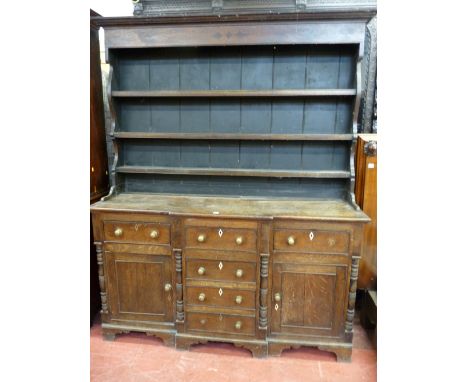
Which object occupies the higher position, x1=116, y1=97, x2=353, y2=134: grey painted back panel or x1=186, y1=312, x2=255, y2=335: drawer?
x1=116, y1=97, x2=353, y2=134: grey painted back panel

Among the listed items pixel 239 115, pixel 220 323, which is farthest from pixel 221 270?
pixel 239 115

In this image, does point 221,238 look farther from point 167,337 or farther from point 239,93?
point 239,93

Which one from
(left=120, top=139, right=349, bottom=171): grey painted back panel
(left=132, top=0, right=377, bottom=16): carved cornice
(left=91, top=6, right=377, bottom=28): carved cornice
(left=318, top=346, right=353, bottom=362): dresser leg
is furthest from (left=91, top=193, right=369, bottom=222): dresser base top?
(left=132, top=0, right=377, bottom=16): carved cornice

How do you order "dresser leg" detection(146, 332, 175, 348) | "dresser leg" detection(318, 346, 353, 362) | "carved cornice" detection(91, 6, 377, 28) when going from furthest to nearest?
"dresser leg" detection(146, 332, 175, 348), "dresser leg" detection(318, 346, 353, 362), "carved cornice" detection(91, 6, 377, 28)

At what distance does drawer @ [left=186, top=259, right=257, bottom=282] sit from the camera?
1919 millimetres

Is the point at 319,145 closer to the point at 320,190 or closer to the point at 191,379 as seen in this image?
the point at 320,190

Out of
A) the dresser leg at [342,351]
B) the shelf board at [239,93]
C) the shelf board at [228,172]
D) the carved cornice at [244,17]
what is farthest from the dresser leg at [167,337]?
the carved cornice at [244,17]

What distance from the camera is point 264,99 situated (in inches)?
86.7

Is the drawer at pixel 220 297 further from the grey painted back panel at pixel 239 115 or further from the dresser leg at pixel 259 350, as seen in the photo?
the grey painted back panel at pixel 239 115

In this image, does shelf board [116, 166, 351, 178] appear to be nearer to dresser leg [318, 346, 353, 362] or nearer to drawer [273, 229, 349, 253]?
drawer [273, 229, 349, 253]

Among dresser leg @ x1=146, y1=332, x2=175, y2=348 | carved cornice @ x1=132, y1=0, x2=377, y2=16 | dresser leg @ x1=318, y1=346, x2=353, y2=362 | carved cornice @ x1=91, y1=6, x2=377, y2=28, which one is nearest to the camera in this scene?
carved cornice @ x1=91, y1=6, x2=377, y2=28

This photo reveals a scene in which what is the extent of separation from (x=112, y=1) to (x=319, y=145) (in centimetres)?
195

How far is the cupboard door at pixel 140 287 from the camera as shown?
201cm

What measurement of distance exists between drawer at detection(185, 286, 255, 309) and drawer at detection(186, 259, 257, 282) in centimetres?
8
